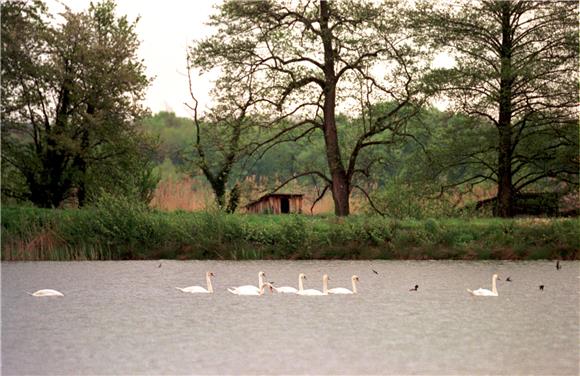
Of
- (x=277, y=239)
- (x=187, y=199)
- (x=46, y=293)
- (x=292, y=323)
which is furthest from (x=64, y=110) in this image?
(x=292, y=323)

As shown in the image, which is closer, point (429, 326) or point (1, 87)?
point (429, 326)

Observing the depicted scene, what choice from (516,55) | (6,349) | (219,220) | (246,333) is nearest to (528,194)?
(516,55)

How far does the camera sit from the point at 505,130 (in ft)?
103

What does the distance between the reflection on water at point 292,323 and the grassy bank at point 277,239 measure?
1912 millimetres

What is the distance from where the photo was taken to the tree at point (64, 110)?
33125mm

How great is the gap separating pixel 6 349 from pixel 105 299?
5322 millimetres

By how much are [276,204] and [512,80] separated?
8629 mm

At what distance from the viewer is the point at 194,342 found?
14734 millimetres

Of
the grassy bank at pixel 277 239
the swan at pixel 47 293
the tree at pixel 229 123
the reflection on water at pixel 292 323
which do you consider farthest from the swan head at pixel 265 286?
the tree at pixel 229 123

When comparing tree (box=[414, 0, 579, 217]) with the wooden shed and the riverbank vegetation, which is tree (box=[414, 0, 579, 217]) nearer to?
the riverbank vegetation

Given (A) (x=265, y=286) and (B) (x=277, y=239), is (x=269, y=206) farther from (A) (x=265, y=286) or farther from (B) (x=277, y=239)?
(A) (x=265, y=286)

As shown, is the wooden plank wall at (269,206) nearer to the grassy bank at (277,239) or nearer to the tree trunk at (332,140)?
the tree trunk at (332,140)

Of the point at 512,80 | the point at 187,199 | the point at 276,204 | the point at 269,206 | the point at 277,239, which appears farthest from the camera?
the point at 187,199

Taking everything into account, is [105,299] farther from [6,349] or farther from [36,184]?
[36,184]
